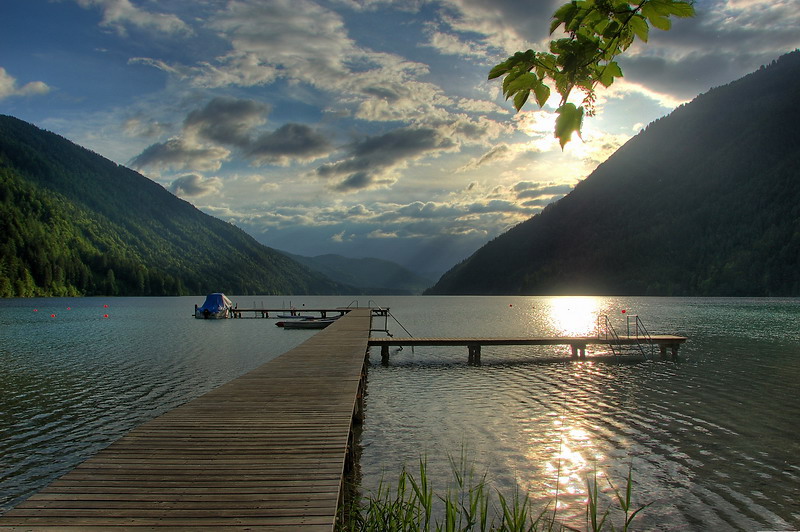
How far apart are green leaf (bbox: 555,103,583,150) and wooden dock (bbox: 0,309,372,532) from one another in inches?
230

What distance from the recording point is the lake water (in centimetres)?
1173

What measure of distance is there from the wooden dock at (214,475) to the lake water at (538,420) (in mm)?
3056

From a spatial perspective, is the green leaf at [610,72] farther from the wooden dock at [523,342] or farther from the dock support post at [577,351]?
the dock support post at [577,351]

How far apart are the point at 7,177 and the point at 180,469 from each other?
252 metres

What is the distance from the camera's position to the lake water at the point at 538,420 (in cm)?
1173

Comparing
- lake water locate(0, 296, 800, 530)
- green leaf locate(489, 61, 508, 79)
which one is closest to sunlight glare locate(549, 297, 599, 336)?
lake water locate(0, 296, 800, 530)

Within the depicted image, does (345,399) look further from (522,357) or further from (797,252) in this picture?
(797,252)

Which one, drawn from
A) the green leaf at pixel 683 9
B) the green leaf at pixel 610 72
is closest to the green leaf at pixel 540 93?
the green leaf at pixel 610 72

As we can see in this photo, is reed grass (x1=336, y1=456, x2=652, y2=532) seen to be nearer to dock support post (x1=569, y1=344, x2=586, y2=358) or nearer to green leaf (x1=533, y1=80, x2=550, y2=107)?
green leaf (x1=533, y1=80, x2=550, y2=107)

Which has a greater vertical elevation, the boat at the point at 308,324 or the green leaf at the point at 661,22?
the green leaf at the point at 661,22

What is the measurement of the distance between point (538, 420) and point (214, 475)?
43.0ft

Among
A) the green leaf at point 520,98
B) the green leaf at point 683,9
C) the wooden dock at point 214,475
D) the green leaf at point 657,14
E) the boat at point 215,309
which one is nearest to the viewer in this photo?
the green leaf at point 683,9

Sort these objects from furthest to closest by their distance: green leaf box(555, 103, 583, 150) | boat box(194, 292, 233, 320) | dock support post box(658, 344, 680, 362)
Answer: boat box(194, 292, 233, 320)
dock support post box(658, 344, 680, 362)
green leaf box(555, 103, 583, 150)

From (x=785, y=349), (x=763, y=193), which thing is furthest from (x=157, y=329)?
(x=763, y=193)
